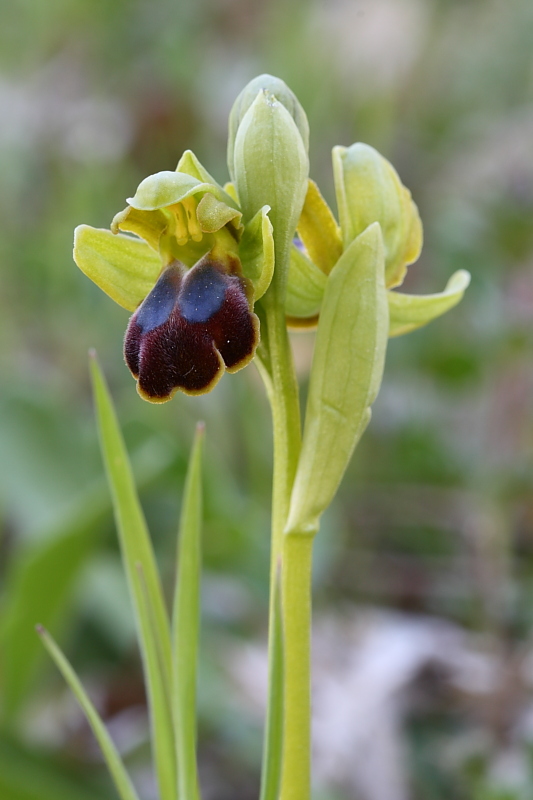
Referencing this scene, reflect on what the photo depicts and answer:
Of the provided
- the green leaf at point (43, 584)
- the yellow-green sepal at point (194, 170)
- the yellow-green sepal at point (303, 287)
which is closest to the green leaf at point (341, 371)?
the yellow-green sepal at point (303, 287)

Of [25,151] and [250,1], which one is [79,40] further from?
[25,151]

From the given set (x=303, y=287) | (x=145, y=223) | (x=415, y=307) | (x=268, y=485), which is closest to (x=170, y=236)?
(x=145, y=223)

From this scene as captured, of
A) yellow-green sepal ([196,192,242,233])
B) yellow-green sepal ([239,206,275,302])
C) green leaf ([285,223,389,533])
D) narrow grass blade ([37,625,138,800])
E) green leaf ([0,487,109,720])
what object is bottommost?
green leaf ([0,487,109,720])

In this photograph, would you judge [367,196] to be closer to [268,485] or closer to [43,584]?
[43,584]

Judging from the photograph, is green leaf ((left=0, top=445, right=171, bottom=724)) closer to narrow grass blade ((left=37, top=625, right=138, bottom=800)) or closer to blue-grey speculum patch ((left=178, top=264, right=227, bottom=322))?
narrow grass blade ((left=37, top=625, right=138, bottom=800))

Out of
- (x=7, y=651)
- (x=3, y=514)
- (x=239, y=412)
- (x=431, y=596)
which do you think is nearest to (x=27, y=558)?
(x=7, y=651)

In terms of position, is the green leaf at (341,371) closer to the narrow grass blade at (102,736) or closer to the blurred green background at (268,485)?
the narrow grass blade at (102,736)

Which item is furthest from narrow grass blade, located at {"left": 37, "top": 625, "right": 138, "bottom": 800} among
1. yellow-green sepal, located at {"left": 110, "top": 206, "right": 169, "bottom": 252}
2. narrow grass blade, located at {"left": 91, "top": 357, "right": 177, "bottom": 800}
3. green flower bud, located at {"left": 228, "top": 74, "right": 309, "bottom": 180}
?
green flower bud, located at {"left": 228, "top": 74, "right": 309, "bottom": 180}

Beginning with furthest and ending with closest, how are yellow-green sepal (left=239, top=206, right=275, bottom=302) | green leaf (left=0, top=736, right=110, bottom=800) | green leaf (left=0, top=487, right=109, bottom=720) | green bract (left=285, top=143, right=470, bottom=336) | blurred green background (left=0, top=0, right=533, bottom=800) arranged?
blurred green background (left=0, top=0, right=533, bottom=800) < green leaf (left=0, top=487, right=109, bottom=720) < green leaf (left=0, top=736, right=110, bottom=800) < green bract (left=285, top=143, right=470, bottom=336) < yellow-green sepal (left=239, top=206, right=275, bottom=302)
